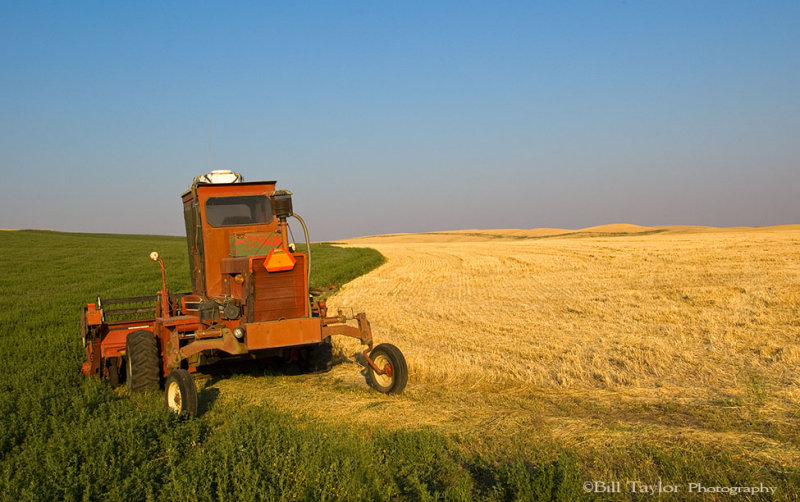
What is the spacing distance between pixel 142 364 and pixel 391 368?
3042 millimetres

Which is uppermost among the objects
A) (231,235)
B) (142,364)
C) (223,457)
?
(231,235)

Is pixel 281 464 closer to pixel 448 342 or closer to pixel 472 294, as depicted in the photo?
pixel 448 342

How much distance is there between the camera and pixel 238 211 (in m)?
8.51

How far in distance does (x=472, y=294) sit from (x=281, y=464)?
1266 cm

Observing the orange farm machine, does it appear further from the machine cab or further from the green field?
the green field

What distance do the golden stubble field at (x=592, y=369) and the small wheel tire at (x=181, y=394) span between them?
2.29 ft

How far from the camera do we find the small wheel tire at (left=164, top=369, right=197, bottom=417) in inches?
251

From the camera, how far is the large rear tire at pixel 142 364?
7590 mm

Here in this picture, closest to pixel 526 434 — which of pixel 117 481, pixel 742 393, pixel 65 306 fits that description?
pixel 742 393

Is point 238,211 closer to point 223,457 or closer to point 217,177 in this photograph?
point 217,177

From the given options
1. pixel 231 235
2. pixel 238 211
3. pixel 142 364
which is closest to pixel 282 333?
pixel 231 235

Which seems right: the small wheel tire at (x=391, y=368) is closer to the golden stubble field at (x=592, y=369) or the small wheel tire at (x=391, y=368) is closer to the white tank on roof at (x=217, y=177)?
the golden stubble field at (x=592, y=369)

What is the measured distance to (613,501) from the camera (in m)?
4.02

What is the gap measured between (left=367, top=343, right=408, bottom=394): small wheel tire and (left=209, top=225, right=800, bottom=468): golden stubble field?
183 millimetres
